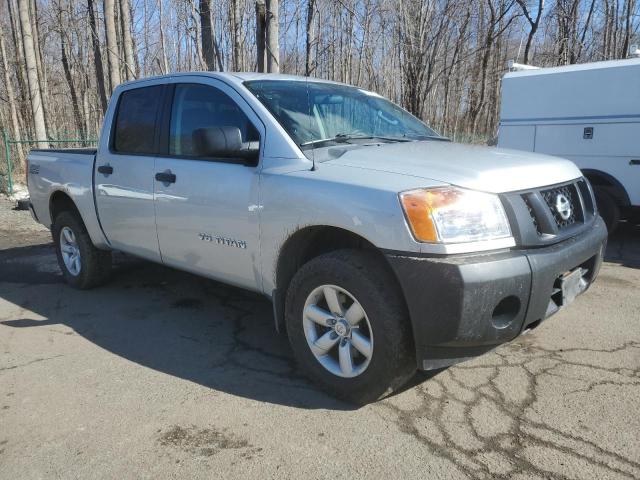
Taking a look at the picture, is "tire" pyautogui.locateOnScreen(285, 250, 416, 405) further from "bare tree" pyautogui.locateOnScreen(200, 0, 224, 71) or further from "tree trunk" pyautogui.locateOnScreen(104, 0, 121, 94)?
"tree trunk" pyautogui.locateOnScreen(104, 0, 121, 94)

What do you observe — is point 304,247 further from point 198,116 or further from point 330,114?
point 198,116

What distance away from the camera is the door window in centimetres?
349

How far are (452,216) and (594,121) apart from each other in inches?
211

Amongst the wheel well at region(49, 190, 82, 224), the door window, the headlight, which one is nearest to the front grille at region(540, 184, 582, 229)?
the headlight

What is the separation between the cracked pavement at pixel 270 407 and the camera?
7.89 ft

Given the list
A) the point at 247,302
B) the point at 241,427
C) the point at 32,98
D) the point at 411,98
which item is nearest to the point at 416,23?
the point at 411,98

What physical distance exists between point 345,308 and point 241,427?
831 mm

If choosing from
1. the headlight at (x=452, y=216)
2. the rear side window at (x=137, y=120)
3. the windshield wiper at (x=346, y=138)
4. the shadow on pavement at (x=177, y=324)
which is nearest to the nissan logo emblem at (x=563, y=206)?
the headlight at (x=452, y=216)

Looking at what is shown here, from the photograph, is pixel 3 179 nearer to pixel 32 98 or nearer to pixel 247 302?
pixel 32 98

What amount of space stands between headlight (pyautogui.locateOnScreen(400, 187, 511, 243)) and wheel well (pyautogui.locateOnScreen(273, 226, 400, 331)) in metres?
0.43

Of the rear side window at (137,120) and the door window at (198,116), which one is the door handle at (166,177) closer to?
the door window at (198,116)

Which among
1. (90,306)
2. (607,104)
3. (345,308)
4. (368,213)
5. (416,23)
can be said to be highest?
(416,23)

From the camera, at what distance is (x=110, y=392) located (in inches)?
122

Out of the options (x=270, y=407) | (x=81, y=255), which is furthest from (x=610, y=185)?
(x=81, y=255)
